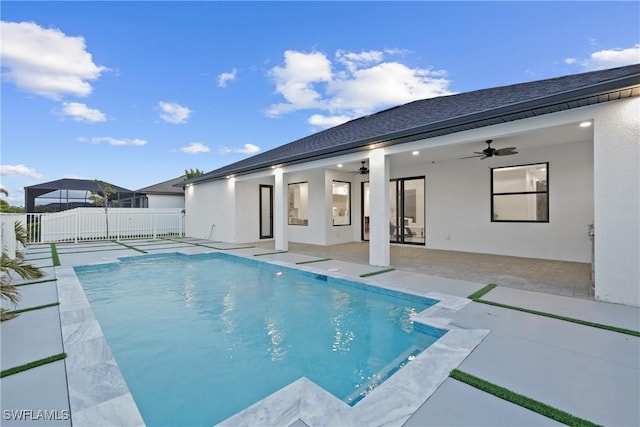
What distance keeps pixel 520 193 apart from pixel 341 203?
6102mm

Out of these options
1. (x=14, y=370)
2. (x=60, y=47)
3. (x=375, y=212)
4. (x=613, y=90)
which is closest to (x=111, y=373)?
(x=14, y=370)

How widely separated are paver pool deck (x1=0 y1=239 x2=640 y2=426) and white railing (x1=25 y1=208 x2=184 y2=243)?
10029 mm

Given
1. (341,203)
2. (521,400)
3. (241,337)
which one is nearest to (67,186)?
(341,203)

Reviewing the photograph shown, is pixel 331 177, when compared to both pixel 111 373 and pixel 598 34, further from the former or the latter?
pixel 111 373

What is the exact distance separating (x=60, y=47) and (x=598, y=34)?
609 inches

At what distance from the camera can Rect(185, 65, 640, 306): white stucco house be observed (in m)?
4.07

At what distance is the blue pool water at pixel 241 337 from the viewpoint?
8.21 ft

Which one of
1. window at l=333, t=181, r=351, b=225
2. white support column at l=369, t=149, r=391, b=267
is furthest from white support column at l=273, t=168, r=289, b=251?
white support column at l=369, t=149, r=391, b=267

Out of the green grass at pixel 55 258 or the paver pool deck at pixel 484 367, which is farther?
the green grass at pixel 55 258

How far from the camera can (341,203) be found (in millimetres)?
11953

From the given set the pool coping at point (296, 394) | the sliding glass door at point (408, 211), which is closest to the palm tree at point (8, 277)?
the pool coping at point (296, 394)

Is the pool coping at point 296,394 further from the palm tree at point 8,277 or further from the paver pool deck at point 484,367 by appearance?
the palm tree at point 8,277

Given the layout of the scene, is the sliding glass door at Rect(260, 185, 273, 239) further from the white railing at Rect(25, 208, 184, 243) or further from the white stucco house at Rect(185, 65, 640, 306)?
the white railing at Rect(25, 208, 184, 243)

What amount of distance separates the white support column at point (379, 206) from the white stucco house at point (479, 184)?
3 cm
